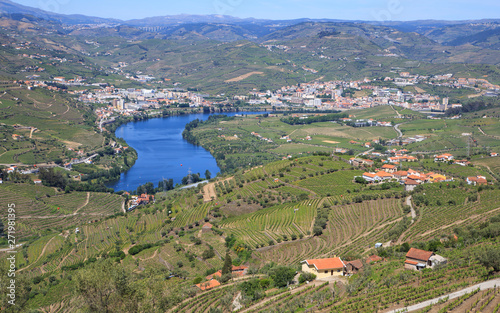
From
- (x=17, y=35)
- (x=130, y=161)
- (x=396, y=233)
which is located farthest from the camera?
(x=17, y=35)

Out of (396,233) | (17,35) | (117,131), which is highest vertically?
(17,35)

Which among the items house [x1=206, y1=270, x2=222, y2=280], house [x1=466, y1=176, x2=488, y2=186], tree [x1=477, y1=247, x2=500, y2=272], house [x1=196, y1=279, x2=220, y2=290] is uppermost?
tree [x1=477, y1=247, x2=500, y2=272]

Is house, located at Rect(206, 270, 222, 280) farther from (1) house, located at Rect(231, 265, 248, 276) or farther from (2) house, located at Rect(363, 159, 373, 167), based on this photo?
(2) house, located at Rect(363, 159, 373, 167)

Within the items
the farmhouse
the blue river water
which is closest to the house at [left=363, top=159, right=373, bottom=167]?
the farmhouse

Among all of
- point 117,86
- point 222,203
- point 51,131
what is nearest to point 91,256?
point 222,203

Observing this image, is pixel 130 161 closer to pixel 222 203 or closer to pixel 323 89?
pixel 222 203

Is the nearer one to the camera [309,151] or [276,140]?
[309,151]

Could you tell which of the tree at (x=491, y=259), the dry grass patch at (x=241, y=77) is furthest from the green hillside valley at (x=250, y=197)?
the dry grass patch at (x=241, y=77)

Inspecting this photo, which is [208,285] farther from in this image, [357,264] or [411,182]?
[411,182]
